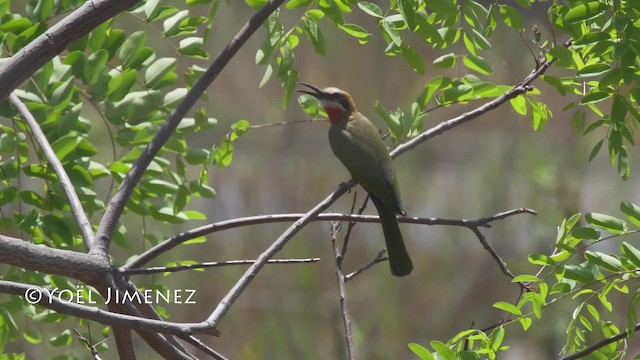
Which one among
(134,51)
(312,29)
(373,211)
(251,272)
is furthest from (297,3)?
(373,211)

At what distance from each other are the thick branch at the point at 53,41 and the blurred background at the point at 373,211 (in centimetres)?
168

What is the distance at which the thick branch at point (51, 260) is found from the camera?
2.57 ft

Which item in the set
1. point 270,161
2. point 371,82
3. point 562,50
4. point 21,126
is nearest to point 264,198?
point 270,161

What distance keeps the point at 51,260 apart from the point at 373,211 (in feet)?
6.26

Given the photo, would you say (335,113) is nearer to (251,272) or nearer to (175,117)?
(175,117)

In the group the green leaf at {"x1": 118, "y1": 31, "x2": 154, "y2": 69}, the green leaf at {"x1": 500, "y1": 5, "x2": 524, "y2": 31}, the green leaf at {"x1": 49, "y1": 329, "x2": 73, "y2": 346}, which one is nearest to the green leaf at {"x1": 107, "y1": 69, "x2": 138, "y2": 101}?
the green leaf at {"x1": 118, "y1": 31, "x2": 154, "y2": 69}

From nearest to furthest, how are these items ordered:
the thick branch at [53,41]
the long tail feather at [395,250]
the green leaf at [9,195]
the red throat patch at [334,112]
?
the thick branch at [53,41]
the green leaf at [9,195]
the long tail feather at [395,250]
the red throat patch at [334,112]

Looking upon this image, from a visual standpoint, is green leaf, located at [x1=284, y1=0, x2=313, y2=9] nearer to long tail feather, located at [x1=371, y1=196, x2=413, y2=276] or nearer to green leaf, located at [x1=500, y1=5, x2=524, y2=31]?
green leaf, located at [x1=500, y1=5, x2=524, y2=31]

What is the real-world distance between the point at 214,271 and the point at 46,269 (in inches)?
73.8

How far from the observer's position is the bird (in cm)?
131

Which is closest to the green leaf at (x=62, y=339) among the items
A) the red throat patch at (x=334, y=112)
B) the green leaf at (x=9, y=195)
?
the green leaf at (x=9, y=195)

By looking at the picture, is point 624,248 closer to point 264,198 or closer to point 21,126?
point 21,126

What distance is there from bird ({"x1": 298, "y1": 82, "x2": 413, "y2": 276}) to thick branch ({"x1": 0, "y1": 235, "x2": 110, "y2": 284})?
0.44 meters

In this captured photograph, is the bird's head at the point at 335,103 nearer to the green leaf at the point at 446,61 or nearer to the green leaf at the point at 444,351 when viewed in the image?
the green leaf at the point at 446,61
